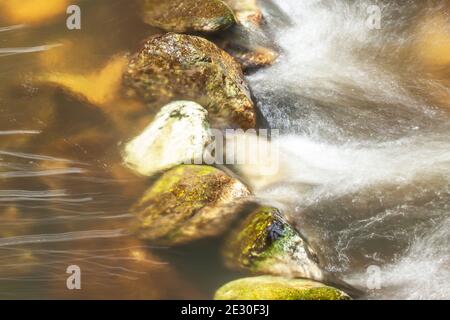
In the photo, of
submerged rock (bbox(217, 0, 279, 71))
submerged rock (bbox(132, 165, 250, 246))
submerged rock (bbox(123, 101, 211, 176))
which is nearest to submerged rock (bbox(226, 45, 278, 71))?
submerged rock (bbox(217, 0, 279, 71))

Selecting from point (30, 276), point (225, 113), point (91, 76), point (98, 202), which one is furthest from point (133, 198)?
point (91, 76)

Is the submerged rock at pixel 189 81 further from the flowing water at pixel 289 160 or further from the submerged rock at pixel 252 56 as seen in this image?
the submerged rock at pixel 252 56

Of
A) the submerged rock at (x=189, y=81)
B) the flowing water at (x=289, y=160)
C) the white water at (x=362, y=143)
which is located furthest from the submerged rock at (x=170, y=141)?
the white water at (x=362, y=143)

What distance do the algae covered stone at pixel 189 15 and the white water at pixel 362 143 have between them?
4.43ft

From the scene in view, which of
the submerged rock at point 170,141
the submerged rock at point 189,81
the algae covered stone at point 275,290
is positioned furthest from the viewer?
the submerged rock at point 189,81

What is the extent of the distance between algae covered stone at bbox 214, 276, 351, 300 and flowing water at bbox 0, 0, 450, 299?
412mm

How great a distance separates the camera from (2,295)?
563 cm

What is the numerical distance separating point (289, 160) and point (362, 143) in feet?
4.58

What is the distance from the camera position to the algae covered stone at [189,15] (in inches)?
363

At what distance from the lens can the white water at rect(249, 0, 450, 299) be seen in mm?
6297

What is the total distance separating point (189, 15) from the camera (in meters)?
9.27

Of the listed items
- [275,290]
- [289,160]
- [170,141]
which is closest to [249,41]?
[289,160]
